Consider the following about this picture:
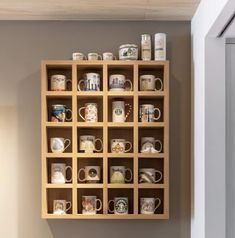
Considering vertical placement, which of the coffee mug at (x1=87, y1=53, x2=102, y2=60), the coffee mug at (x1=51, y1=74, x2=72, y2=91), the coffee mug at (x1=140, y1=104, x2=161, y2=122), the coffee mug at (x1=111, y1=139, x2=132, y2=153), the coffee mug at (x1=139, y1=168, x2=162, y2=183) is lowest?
the coffee mug at (x1=139, y1=168, x2=162, y2=183)

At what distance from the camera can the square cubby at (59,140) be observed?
2443 millimetres

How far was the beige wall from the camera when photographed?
8.42 feet

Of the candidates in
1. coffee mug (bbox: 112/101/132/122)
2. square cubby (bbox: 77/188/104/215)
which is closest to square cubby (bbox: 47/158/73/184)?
square cubby (bbox: 77/188/104/215)

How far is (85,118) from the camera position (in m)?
2.46

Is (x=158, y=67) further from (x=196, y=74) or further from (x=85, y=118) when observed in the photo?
(x=85, y=118)

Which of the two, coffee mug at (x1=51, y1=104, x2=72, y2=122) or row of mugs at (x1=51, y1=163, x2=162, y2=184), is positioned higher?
coffee mug at (x1=51, y1=104, x2=72, y2=122)

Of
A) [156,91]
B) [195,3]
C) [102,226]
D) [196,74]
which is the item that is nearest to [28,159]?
[102,226]

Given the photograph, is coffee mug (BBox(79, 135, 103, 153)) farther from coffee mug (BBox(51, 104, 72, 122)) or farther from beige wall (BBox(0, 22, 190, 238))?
beige wall (BBox(0, 22, 190, 238))

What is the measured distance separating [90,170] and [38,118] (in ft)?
1.31

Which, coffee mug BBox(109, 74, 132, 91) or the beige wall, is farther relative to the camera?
the beige wall

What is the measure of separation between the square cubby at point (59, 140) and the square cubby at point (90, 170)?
0.10 metres

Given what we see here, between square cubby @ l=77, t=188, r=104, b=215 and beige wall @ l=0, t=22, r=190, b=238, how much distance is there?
0.12 m

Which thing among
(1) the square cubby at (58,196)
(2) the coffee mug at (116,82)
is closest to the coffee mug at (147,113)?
(2) the coffee mug at (116,82)

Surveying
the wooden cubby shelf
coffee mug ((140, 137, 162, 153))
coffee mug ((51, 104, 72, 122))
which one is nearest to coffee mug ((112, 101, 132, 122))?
the wooden cubby shelf
